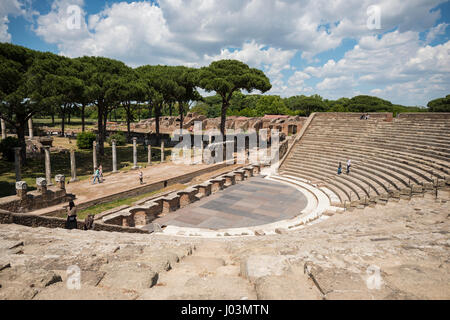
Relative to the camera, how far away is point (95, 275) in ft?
12.0

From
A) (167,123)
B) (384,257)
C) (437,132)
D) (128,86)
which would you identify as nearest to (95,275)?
(384,257)

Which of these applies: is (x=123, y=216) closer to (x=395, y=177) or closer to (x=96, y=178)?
(x=96, y=178)

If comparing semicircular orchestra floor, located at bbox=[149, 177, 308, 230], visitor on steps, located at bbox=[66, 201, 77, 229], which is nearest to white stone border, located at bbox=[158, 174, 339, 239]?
semicircular orchestra floor, located at bbox=[149, 177, 308, 230]

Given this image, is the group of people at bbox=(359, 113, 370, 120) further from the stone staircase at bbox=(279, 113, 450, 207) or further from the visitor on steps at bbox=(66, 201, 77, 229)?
the visitor on steps at bbox=(66, 201, 77, 229)

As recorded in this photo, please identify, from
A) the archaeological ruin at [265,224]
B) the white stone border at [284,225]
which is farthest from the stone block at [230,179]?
the white stone border at [284,225]

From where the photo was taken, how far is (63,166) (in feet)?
70.5

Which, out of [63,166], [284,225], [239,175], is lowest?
[284,225]

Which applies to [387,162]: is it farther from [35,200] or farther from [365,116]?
[35,200]

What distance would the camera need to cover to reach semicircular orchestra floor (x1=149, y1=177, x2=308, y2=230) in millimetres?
12302

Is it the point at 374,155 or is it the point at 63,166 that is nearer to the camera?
the point at 374,155

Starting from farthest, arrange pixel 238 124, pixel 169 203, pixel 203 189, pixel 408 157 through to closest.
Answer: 1. pixel 238 124
2. pixel 408 157
3. pixel 203 189
4. pixel 169 203

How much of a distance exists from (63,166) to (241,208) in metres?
16.1

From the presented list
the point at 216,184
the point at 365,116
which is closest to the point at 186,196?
the point at 216,184
